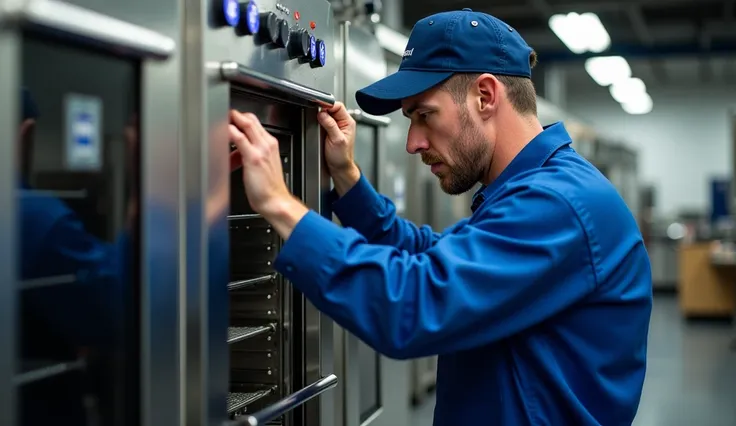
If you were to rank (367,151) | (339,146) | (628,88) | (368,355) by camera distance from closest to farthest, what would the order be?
(339,146) < (367,151) < (368,355) < (628,88)

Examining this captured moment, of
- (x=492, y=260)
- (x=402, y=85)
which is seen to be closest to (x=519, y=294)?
(x=492, y=260)

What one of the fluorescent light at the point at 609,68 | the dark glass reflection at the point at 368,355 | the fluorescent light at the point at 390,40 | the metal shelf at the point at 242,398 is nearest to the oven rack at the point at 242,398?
the metal shelf at the point at 242,398

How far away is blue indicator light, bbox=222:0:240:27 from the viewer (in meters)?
1.57

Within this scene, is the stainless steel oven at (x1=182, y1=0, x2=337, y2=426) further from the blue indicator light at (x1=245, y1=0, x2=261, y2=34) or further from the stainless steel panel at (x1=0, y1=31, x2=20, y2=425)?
the stainless steel panel at (x1=0, y1=31, x2=20, y2=425)

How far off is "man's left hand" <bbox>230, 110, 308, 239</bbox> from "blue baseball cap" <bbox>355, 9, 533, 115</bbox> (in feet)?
0.94

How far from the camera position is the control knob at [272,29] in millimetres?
1729

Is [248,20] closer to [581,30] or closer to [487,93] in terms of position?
[487,93]

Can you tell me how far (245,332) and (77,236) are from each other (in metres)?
0.69

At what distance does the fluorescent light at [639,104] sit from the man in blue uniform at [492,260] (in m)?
13.8

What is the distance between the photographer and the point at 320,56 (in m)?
2.03

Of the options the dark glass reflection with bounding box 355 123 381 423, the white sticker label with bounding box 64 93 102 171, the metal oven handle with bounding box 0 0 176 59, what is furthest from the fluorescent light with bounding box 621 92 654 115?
the white sticker label with bounding box 64 93 102 171

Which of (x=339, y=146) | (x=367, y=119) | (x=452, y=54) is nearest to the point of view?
(x=452, y=54)

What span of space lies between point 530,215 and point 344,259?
0.37m

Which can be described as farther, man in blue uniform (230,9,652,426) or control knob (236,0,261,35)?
control knob (236,0,261,35)
